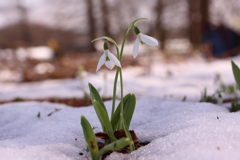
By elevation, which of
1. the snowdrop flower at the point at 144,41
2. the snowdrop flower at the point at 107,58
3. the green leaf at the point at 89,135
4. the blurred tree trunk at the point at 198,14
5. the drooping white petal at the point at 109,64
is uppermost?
the blurred tree trunk at the point at 198,14

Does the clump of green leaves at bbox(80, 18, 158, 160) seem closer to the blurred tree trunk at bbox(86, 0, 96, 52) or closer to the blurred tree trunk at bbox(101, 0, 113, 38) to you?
the blurred tree trunk at bbox(101, 0, 113, 38)

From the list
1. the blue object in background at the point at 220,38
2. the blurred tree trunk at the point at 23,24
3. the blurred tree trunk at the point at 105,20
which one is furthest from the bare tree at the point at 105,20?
the blurred tree trunk at the point at 23,24

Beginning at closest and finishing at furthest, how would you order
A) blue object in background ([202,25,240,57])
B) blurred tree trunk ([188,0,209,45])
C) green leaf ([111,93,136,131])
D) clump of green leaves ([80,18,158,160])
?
clump of green leaves ([80,18,158,160])
green leaf ([111,93,136,131])
blue object in background ([202,25,240,57])
blurred tree trunk ([188,0,209,45])

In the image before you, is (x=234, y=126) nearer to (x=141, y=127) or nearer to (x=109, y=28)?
(x=141, y=127)

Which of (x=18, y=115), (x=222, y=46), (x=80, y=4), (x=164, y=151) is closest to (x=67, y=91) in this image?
(x=18, y=115)

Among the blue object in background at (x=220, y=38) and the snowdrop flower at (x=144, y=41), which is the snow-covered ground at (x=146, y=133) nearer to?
the snowdrop flower at (x=144, y=41)

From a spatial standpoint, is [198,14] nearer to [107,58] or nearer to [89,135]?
[107,58]

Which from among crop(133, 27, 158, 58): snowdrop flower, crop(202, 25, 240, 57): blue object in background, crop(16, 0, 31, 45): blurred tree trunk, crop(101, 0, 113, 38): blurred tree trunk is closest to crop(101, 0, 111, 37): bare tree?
crop(101, 0, 113, 38): blurred tree trunk

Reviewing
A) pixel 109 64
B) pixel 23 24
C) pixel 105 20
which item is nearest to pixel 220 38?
pixel 105 20
